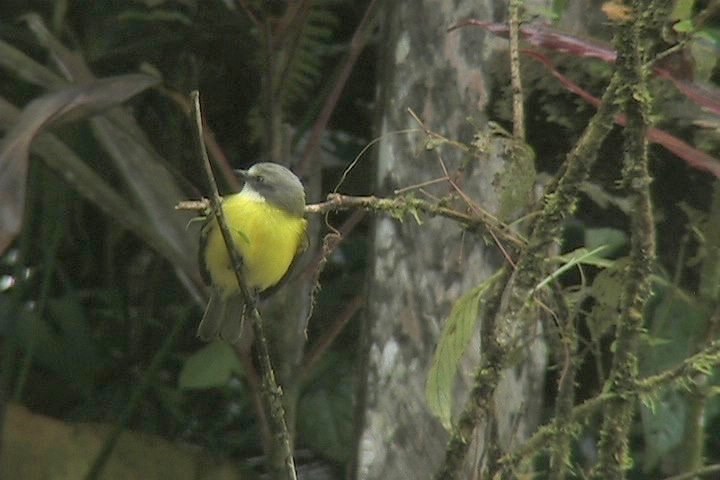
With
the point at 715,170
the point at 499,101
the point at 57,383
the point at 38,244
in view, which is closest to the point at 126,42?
the point at 38,244

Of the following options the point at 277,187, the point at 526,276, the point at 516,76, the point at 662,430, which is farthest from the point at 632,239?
the point at 662,430

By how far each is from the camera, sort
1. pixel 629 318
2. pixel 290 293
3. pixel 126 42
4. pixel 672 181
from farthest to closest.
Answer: pixel 126 42
pixel 290 293
pixel 672 181
pixel 629 318

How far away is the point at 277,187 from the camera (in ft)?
8.11

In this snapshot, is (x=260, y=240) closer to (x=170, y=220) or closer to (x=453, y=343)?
(x=170, y=220)

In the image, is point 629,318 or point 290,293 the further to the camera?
point 290,293

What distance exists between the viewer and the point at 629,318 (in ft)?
5.00

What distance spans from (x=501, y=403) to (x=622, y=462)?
1.04 metres

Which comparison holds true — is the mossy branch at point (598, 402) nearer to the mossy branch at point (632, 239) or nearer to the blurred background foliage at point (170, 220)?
the mossy branch at point (632, 239)

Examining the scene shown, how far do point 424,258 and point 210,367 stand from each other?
0.98 meters

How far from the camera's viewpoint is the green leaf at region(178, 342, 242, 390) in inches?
131

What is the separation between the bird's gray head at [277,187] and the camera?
2426 millimetres

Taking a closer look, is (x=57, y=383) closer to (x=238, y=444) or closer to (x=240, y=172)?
(x=238, y=444)

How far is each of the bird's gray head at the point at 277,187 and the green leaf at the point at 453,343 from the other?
0.72 metres

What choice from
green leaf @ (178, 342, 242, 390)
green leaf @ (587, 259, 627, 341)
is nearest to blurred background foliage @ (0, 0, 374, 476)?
green leaf @ (178, 342, 242, 390)
